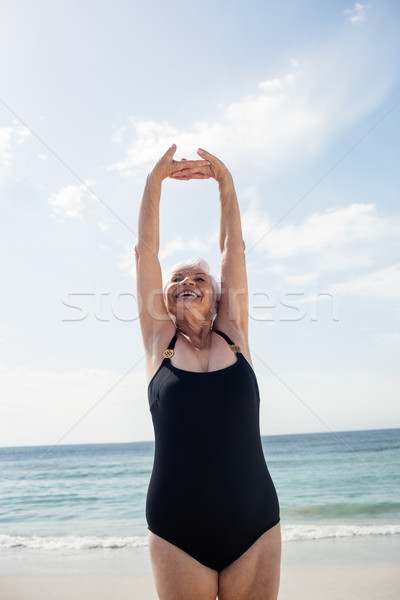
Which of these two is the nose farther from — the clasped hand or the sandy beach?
the sandy beach

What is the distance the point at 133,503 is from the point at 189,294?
11918mm

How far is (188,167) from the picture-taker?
2746 mm

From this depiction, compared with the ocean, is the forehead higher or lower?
higher

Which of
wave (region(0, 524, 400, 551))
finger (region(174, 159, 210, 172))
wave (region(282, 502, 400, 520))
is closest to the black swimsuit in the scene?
finger (region(174, 159, 210, 172))

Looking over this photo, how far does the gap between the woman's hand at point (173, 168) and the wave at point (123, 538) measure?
6529 millimetres

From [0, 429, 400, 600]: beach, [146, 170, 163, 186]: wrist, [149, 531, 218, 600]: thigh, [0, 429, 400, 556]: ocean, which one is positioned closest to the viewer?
[149, 531, 218, 600]: thigh

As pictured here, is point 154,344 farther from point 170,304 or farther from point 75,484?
point 75,484

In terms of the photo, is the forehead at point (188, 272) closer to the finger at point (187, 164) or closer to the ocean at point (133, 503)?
the finger at point (187, 164)

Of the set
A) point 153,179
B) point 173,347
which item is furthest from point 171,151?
point 173,347

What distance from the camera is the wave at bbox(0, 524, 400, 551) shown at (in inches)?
301

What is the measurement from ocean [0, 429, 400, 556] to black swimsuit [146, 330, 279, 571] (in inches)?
248

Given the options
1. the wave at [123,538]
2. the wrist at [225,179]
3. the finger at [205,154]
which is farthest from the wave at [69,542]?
the finger at [205,154]

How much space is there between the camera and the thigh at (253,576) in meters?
1.85

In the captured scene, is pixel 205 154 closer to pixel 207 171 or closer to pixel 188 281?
pixel 207 171
